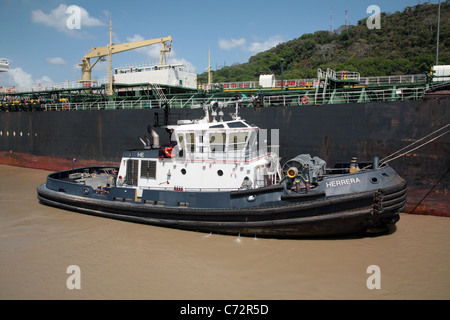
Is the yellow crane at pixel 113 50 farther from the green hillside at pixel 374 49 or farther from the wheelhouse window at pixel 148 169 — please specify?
the green hillside at pixel 374 49

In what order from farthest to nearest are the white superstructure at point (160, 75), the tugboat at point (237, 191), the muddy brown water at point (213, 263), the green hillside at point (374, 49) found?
the green hillside at point (374, 49) < the white superstructure at point (160, 75) < the tugboat at point (237, 191) < the muddy brown water at point (213, 263)

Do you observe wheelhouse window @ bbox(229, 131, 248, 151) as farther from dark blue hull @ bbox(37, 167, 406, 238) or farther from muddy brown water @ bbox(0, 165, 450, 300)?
muddy brown water @ bbox(0, 165, 450, 300)

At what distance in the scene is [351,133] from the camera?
1066 cm

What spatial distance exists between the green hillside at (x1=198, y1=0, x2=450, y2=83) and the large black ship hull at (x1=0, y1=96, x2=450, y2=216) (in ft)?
76.5

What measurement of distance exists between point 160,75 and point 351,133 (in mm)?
14306

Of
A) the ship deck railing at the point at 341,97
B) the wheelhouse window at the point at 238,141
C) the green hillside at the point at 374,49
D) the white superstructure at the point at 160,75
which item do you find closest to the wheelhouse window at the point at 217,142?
the wheelhouse window at the point at 238,141

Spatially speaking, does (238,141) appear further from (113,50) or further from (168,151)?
(113,50)

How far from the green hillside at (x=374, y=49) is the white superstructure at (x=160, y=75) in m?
17.0

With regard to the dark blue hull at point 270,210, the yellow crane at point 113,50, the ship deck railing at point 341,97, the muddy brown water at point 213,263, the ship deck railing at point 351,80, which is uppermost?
Result: the yellow crane at point 113,50

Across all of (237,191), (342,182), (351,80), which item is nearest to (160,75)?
(351,80)

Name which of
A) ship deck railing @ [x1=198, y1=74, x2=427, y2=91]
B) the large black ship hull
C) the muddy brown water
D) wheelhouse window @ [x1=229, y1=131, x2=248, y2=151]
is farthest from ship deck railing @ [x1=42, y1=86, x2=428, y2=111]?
the muddy brown water

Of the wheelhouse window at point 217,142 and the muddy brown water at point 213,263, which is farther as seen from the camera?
the wheelhouse window at point 217,142

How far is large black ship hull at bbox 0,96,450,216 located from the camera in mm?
9453

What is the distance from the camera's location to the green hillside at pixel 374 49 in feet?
104
